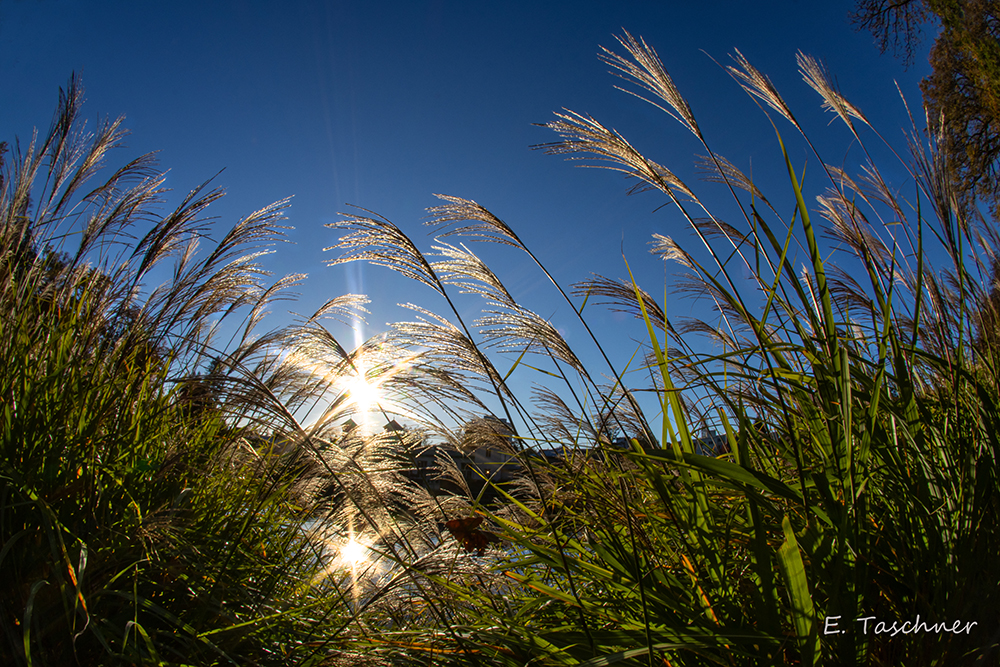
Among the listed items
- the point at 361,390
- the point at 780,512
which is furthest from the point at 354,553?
the point at 780,512

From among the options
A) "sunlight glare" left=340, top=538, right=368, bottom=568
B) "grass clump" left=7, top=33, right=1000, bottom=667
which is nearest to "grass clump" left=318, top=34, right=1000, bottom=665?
"grass clump" left=7, top=33, right=1000, bottom=667

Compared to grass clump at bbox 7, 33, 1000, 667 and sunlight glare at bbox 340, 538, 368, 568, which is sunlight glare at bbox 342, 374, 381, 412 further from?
sunlight glare at bbox 340, 538, 368, 568

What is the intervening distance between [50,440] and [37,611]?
2.31 feet

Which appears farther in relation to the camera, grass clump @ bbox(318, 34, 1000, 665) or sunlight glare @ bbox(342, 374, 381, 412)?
sunlight glare @ bbox(342, 374, 381, 412)

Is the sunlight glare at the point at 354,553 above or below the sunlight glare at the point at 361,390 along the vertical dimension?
below

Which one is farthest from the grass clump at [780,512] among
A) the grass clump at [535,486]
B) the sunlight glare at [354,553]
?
the sunlight glare at [354,553]

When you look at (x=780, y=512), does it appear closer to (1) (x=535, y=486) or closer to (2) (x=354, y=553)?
(1) (x=535, y=486)

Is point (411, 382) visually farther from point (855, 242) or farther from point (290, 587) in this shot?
point (855, 242)

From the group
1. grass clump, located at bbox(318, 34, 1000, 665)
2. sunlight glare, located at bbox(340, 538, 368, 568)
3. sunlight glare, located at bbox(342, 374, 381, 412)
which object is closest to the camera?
grass clump, located at bbox(318, 34, 1000, 665)

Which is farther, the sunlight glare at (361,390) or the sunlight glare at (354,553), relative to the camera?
the sunlight glare at (354,553)

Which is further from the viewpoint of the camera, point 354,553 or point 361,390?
point 354,553

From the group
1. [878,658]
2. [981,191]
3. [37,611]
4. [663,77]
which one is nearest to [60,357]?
[37,611]

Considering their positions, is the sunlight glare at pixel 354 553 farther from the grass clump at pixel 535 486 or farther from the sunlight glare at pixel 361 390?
the sunlight glare at pixel 361 390

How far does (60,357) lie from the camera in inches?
76.4
